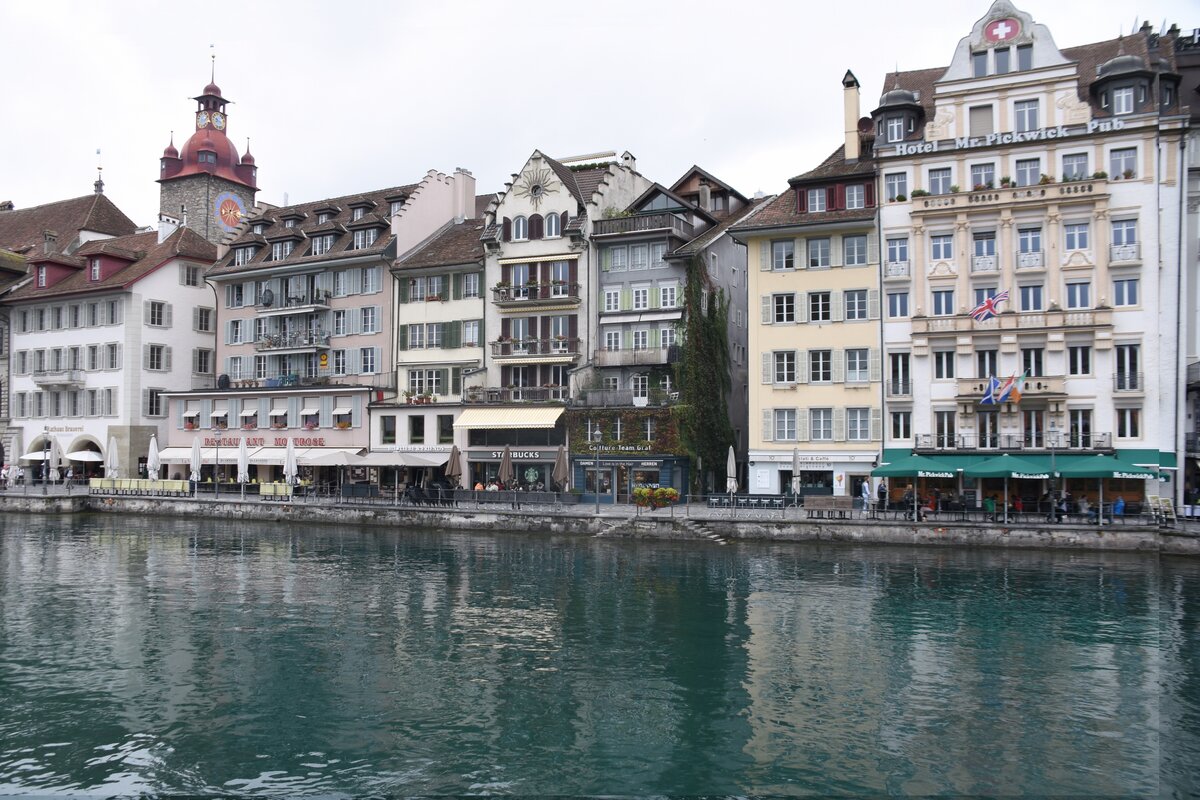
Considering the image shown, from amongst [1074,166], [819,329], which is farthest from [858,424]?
[1074,166]

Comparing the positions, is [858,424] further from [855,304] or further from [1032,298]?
[1032,298]

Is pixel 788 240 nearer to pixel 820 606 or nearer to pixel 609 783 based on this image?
pixel 820 606

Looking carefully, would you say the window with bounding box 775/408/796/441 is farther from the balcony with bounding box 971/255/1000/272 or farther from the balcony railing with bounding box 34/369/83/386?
the balcony railing with bounding box 34/369/83/386

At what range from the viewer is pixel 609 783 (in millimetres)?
15477

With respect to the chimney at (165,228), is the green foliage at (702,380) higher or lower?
lower

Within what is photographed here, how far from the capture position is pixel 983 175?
155 feet

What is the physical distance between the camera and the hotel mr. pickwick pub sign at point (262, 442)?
209ft

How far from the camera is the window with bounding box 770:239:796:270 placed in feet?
168

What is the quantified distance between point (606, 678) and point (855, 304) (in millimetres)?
32754

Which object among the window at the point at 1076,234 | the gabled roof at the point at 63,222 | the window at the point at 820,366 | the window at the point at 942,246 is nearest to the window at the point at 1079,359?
the window at the point at 1076,234

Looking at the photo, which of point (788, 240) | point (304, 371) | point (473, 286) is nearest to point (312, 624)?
point (788, 240)

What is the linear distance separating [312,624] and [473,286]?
36838 mm

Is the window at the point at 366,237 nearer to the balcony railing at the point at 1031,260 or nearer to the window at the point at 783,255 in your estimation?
the window at the point at 783,255

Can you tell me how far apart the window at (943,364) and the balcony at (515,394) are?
1928 centimetres
